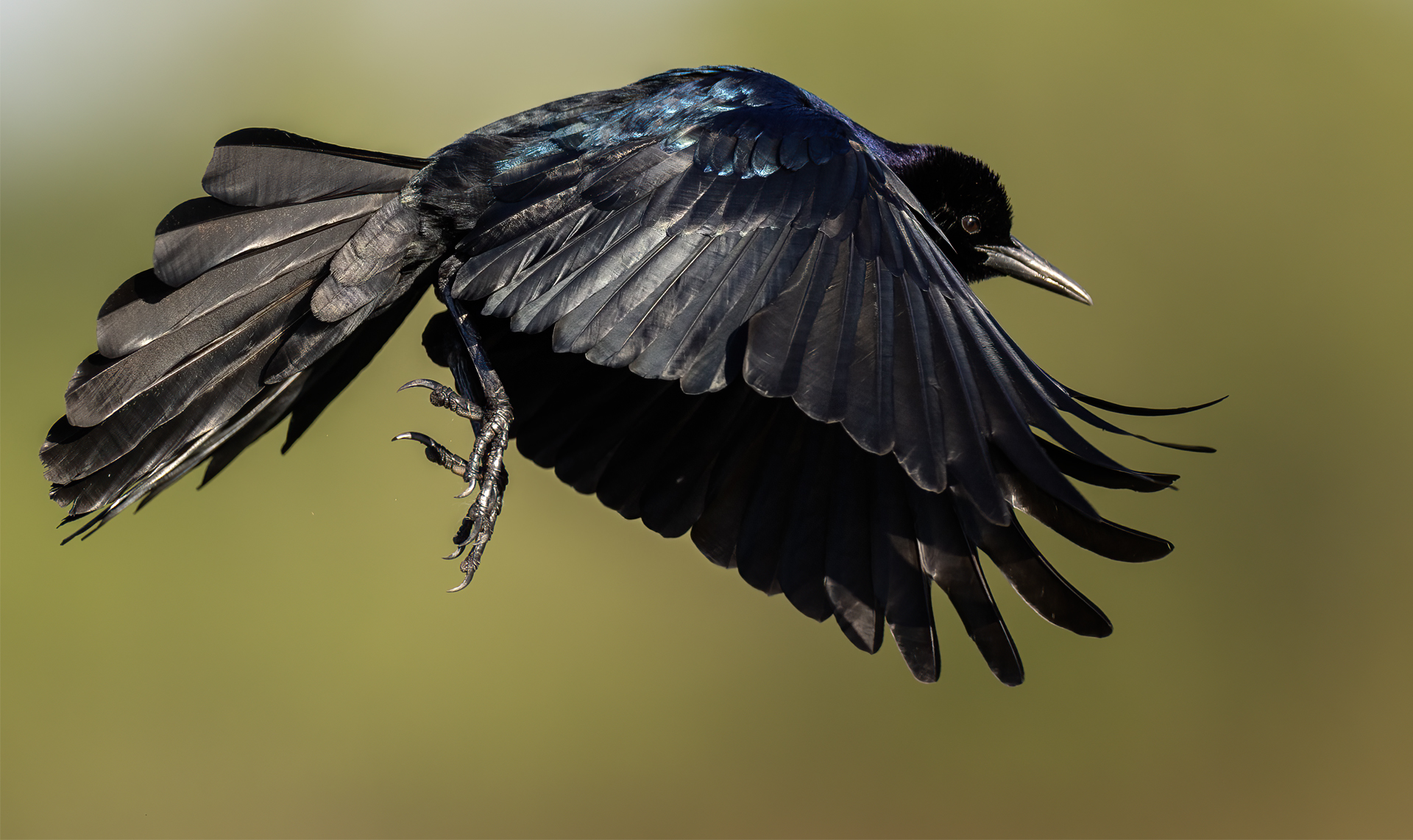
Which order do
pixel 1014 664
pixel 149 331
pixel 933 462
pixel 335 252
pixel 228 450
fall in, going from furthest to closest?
pixel 228 450
pixel 335 252
pixel 149 331
pixel 1014 664
pixel 933 462

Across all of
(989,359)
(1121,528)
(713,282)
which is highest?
(713,282)

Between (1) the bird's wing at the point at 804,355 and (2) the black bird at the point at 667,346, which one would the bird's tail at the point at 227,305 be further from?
(1) the bird's wing at the point at 804,355

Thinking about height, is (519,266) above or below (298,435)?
above

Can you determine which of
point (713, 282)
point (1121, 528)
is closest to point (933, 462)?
point (1121, 528)

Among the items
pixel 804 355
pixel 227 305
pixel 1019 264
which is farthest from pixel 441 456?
pixel 1019 264

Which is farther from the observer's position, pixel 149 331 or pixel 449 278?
pixel 449 278

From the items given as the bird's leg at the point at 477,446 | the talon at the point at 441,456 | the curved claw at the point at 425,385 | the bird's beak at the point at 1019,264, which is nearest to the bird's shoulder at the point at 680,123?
the bird's leg at the point at 477,446

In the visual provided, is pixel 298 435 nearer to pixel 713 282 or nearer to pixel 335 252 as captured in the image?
pixel 335 252

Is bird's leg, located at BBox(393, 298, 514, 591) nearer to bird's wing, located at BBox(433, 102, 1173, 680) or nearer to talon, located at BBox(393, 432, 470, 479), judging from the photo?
talon, located at BBox(393, 432, 470, 479)
